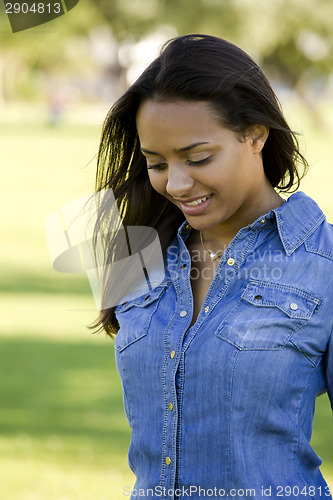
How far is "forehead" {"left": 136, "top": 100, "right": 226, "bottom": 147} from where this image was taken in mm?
2072

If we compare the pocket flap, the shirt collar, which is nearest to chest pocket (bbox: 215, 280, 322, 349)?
the pocket flap

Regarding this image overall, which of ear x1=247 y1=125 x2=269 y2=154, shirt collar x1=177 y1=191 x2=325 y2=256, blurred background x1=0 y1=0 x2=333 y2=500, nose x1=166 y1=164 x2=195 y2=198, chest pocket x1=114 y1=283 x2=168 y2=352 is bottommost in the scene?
blurred background x1=0 y1=0 x2=333 y2=500

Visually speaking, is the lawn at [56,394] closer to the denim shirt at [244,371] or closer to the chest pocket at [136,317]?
the chest pocket at [136,317]

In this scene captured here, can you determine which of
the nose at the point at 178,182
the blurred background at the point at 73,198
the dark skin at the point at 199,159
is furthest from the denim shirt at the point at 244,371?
the blurred background at the point at 73,198

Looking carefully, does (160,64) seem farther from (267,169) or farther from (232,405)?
(232,405)

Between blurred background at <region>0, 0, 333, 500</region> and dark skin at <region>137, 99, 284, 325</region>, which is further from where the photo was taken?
blurred background at <region>0, 0, 333, 500</region>

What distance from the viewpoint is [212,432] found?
2055 mm

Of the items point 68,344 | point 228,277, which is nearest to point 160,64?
point 228,277

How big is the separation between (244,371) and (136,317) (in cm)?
44

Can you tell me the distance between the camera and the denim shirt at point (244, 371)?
6.63 feet

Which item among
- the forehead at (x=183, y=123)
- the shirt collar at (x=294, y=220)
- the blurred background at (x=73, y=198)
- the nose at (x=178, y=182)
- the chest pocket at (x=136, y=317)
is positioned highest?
the forehead at (x=183, y=123)

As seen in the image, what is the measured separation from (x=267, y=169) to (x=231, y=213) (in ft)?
0.89

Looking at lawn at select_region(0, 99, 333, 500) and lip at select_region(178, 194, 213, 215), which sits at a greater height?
lip at select_region(178, 194, 213, 215)

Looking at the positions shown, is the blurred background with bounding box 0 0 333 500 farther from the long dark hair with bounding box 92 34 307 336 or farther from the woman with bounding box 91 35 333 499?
the woman with bounding box 91 35 333 499
